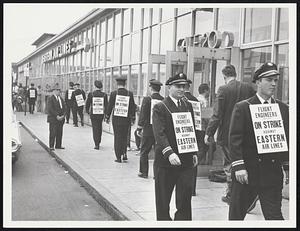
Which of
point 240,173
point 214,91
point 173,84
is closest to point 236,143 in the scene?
point 240,173

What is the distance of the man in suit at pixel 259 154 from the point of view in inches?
183

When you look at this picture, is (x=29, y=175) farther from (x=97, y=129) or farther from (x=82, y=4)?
(x=82, y=4)

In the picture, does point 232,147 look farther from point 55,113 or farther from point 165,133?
point 55,113

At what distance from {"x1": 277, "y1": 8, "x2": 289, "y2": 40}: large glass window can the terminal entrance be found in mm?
1158

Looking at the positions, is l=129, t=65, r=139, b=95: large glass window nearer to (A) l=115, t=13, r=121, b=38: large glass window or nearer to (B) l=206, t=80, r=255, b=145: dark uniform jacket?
(A) l=115, t=13, r=121, b=38: large glass window

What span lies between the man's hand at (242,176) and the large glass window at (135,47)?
10056mm

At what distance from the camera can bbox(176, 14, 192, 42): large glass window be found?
11008mm

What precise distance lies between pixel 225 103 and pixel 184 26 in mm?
4986

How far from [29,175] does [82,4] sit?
4.84 metres

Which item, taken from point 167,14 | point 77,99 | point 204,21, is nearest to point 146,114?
Answer: point 204,21

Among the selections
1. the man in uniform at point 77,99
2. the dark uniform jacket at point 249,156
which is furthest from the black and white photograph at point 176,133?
the man in uniform at point 77,99

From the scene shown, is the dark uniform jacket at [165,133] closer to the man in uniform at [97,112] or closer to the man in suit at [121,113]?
the man in suit at [121,113]

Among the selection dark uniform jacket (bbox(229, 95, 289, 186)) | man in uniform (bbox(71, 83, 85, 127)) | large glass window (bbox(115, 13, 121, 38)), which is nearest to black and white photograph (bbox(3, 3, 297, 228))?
dark uniform jacket (bbox(229, 95, 289, 186))

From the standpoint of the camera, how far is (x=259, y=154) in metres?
4.67
